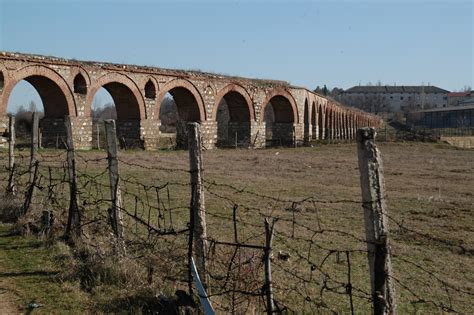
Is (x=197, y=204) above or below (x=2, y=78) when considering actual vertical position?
below

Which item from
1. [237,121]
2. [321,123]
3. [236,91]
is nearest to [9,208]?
[236,91]

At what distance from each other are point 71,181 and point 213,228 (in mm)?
2461

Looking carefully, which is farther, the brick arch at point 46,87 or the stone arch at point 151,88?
the stone arch at point 151,88

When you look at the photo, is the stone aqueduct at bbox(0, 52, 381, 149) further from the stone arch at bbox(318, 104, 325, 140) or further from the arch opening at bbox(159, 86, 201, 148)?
the stone arch at bbox(318, 104, 325, 140)

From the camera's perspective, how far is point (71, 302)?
14.8ft

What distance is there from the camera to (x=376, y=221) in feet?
10.5

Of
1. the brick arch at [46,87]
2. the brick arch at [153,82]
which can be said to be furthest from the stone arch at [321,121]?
the brick arch at [46,87]

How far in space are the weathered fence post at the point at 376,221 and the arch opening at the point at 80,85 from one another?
807 inches

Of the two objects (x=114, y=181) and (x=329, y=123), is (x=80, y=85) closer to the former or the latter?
(x=114, y=181)

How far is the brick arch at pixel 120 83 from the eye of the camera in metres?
22.5

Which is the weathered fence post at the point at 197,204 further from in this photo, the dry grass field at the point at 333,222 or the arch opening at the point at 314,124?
the arch opening at the point at 314,124

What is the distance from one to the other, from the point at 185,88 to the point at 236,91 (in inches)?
145

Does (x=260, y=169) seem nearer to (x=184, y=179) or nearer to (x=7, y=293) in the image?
(x=184, y=179)

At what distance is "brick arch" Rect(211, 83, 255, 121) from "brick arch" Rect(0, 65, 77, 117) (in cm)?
849
